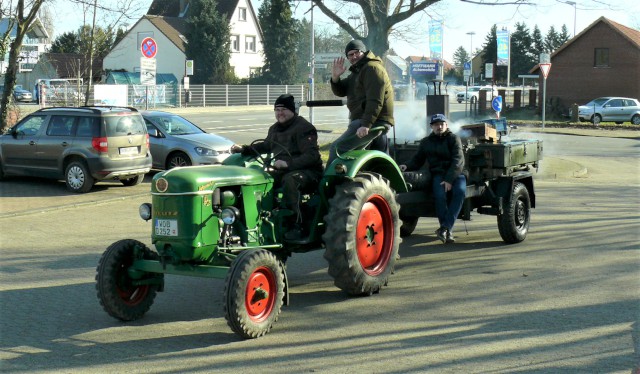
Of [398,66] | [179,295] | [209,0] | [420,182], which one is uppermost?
[209,0]

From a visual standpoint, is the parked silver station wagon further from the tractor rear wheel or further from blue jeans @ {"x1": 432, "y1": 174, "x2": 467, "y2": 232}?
blue jeans @ {"x1": 432, "y1": 174, "x2": 467, "y2": 232}

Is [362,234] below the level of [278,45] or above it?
below

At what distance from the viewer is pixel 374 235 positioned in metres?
8.87

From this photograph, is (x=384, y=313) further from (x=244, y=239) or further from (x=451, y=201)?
(x=451, y=201)

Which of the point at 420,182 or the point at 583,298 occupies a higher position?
the point at 420,182

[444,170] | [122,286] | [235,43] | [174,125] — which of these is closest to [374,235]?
[444,170]

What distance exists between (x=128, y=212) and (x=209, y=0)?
62.2m

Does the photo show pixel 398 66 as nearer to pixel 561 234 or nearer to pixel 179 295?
pixel 561 234

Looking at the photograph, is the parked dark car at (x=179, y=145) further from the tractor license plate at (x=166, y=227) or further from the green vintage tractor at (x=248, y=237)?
the tractor license plate at (x=166, y=227)

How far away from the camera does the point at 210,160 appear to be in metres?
19.0

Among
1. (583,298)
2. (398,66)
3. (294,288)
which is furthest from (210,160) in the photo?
(398,66)

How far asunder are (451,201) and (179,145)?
9.90 metres

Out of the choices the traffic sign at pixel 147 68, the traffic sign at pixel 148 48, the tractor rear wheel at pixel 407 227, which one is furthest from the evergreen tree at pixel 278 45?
the tractor rear wheel at pixel 407 227

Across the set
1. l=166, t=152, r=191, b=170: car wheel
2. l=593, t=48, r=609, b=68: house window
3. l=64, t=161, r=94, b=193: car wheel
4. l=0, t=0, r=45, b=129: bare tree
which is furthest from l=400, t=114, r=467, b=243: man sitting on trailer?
l=593, t=48, r=609, b=68: house window
